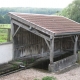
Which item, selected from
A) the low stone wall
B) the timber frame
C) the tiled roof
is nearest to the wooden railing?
the timber frame

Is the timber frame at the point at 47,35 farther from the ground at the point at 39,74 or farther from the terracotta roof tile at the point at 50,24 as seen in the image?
the ground at the point at 39,74

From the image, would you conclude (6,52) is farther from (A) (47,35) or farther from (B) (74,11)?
(B) (74,11)

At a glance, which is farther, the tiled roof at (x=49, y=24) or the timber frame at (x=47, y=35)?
the tiled roof at (x=49, y=24)

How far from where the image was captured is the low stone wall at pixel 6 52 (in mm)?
12430

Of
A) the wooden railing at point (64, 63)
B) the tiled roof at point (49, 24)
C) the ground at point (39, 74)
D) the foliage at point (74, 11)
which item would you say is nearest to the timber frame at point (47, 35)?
the wooden railing at point (64, 63)

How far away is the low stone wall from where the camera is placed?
40.8 ft

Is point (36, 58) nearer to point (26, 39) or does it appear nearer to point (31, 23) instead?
point (26, 39)

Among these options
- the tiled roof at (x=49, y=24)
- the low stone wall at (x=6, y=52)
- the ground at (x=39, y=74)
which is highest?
the tiled roof at (x=49, y=24)

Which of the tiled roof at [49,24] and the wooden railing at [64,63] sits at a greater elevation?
the tiled roof at [49,24]

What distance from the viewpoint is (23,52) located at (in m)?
14.2

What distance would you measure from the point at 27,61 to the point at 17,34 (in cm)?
202

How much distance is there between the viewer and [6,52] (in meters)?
12.8

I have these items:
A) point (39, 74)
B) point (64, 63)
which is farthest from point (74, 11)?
point (39, 74)

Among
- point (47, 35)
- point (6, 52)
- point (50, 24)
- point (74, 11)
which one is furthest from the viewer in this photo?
point (74, 11)
